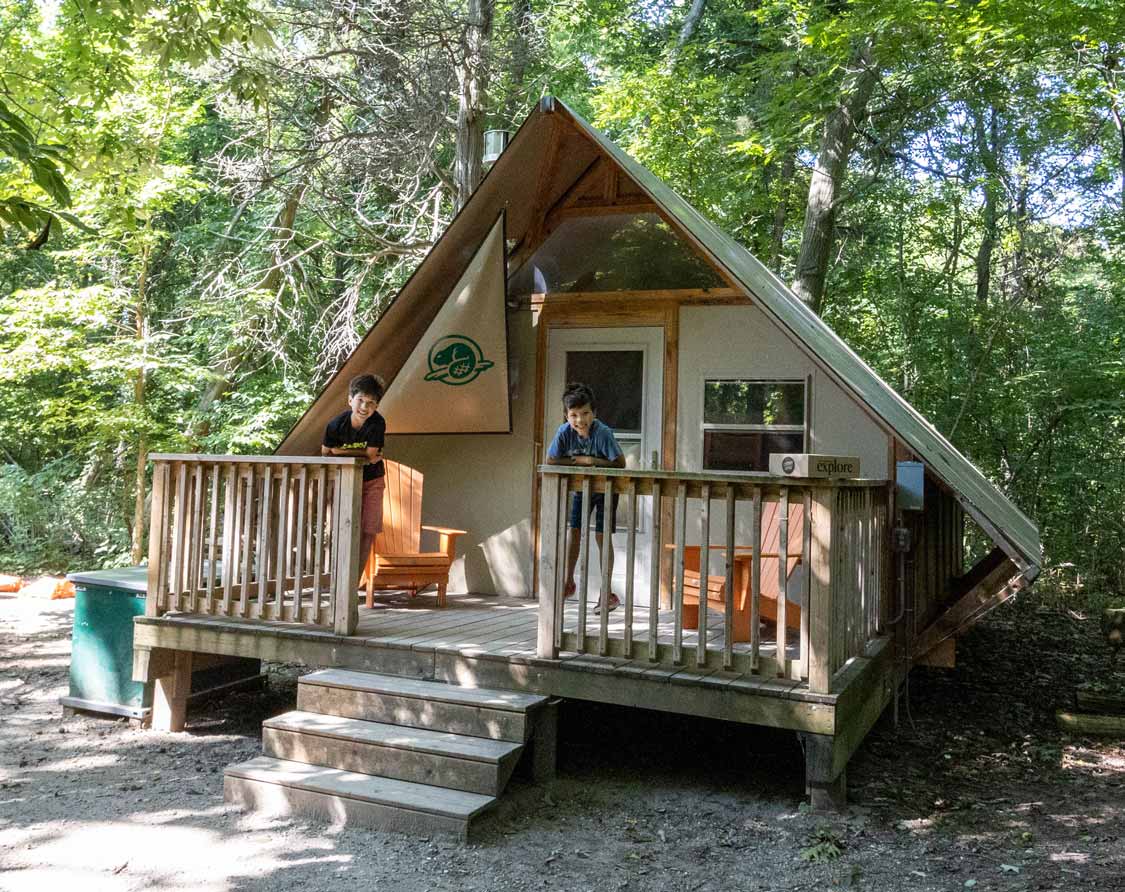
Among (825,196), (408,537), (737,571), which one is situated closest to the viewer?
(737,571)

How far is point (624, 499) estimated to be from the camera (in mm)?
7031

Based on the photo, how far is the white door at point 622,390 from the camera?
6953mm

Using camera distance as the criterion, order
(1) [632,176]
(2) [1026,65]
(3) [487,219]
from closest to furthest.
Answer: (1) [632,176] → (3) [487,219] → (2) [1026,65]

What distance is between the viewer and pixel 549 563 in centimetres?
466

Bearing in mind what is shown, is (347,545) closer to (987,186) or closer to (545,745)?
(545,745)

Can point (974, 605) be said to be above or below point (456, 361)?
below

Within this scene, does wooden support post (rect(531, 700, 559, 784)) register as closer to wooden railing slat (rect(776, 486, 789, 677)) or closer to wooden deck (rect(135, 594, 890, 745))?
wooden deck (rect(135, 594, 890, 745))

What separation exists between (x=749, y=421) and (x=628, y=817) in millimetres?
3128

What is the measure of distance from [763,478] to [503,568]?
11.3 feet

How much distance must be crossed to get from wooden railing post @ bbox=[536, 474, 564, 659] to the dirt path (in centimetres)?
70

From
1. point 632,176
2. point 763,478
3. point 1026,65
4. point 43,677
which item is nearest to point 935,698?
point 763,478

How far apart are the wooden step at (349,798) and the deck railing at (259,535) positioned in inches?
38.5

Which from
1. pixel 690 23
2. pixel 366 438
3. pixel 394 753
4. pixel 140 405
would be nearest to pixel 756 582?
pixel 394 753

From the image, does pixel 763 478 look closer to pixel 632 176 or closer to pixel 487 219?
pixel 632 176
